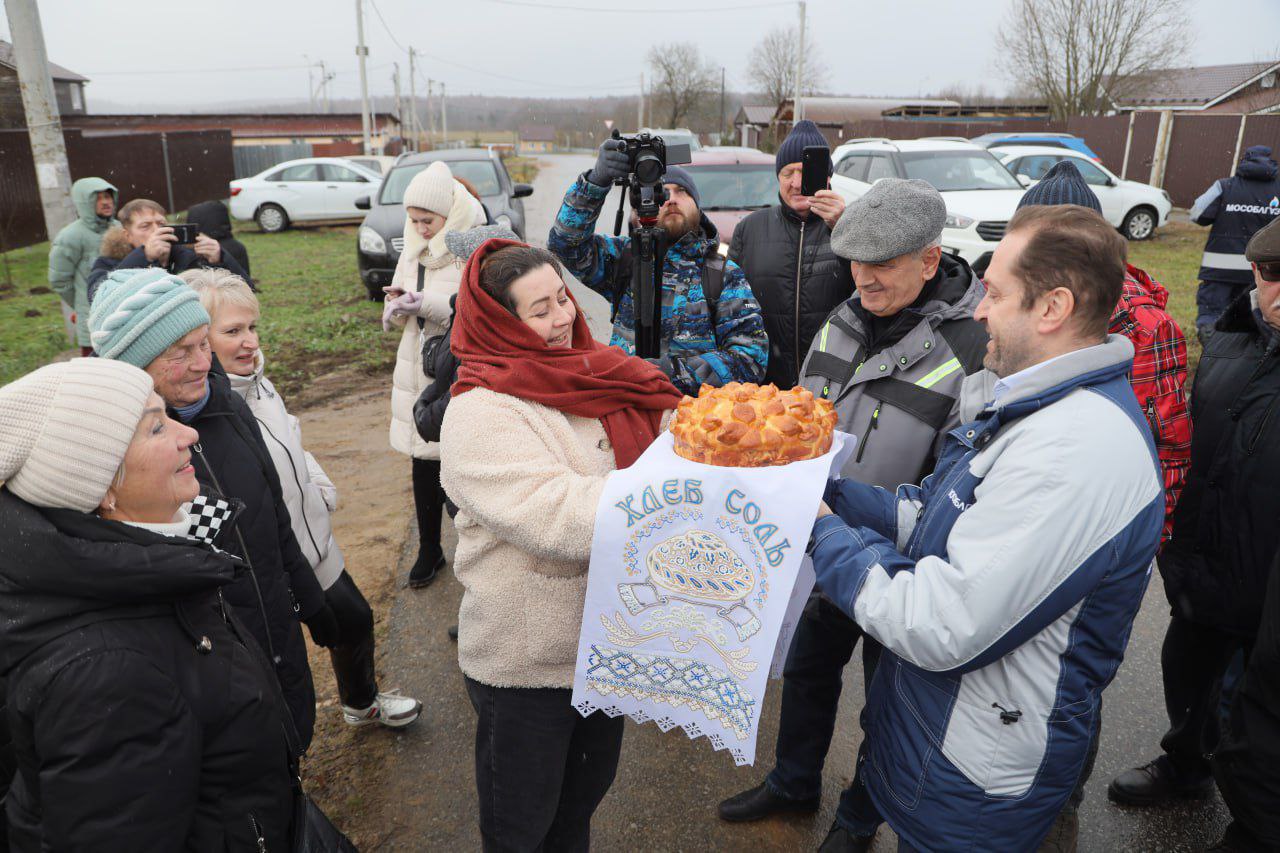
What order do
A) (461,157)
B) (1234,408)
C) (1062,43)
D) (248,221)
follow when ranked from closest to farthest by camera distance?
(1234,408)
(461,157)
(248,221)
(1062,43)

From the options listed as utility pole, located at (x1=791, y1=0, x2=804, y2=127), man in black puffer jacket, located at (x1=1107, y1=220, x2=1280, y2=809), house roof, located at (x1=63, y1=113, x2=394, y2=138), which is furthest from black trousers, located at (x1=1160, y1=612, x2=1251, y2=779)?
house roof, located at (x1=63, y1=113, x2=394, y2=138)

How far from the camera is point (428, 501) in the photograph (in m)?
4.20

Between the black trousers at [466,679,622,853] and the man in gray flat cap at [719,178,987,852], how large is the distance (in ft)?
3.14

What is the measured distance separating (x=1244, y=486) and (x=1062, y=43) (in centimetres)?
→ 3416

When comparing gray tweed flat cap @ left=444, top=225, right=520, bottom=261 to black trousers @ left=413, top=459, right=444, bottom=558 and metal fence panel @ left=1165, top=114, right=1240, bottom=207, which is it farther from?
metal fence panel @ left=1165, top=114, right=1240, bottom=207

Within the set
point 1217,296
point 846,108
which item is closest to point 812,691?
point 1217,296

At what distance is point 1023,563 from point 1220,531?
1591mm

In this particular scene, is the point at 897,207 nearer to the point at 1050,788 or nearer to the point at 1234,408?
the point at 1234,408

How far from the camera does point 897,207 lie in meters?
2.36

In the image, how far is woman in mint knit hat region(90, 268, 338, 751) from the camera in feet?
6.98

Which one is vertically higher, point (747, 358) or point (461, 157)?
point (461, 157)

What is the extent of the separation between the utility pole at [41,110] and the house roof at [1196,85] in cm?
3692

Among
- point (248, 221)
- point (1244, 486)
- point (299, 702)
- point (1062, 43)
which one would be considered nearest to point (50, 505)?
point (299, 702)

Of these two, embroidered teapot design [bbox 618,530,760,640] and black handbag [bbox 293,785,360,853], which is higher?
embroidered teapot design [bbox 618,530,760,640]
